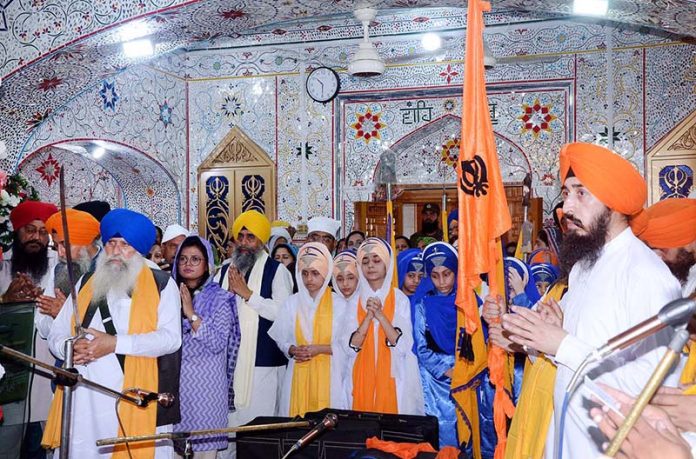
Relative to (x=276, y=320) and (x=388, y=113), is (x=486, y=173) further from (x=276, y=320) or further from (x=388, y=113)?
(x=388, y=113)

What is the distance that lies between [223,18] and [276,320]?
2.77 metres

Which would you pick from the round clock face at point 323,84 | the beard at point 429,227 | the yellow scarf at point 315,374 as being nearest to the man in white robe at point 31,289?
the yellow scarf at point 315,374

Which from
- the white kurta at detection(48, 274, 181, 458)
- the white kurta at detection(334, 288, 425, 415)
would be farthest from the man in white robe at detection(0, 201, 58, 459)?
the white kurta at detection(334, 288, 425, 415)

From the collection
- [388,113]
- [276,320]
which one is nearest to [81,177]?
[388,113]

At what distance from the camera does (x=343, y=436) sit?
119 inches

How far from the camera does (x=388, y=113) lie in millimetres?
8711

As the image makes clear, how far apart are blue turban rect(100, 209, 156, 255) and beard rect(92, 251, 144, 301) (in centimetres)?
8

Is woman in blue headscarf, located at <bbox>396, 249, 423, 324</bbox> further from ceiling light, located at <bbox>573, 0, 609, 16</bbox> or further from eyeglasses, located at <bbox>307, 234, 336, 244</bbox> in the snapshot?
ceiling light, located at <bbox>573, 0, 609, 16</bbox>

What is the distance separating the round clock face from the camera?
8841mm

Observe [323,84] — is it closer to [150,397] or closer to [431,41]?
[431,41]

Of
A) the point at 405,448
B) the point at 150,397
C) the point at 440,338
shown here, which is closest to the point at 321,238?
the point at 440,338

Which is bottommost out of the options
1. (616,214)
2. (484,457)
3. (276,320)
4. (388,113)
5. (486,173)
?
(484,457)

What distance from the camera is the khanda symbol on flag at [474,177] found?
2.76m

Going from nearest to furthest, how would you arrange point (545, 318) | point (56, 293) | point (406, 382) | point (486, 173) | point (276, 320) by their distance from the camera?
point (545, 318) → point (486, 173) → point (56, 293) → point (406, 382) → point (276, 320)
